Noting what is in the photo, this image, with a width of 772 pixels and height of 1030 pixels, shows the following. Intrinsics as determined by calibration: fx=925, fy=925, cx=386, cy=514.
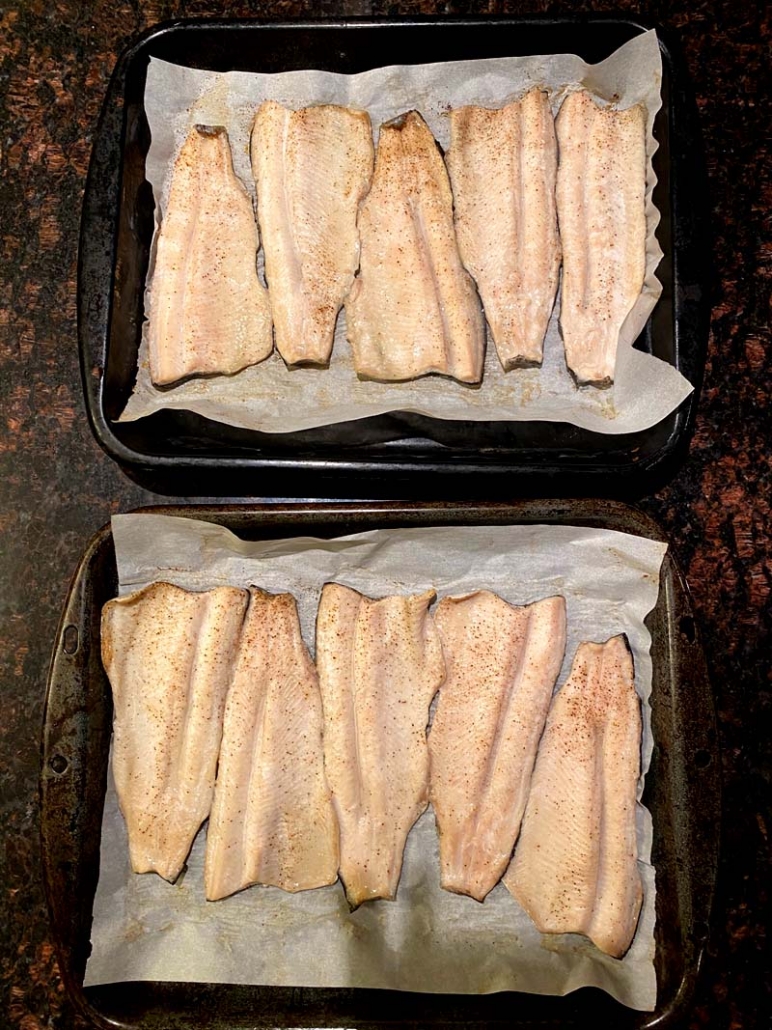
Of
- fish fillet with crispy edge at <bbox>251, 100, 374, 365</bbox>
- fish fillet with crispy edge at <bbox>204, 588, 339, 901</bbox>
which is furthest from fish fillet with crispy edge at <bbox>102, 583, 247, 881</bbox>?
fish fillet with crispy edge at <bbox>251, 100, 374, 365</bbox>

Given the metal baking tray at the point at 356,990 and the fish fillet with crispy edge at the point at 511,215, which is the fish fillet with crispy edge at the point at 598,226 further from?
the metal baking tray at the point at 356,990

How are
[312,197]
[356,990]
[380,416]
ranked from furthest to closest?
1. [312,197]
2. [380,416]
3. [356,990]

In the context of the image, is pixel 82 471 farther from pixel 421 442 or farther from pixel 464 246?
pixel 464 246

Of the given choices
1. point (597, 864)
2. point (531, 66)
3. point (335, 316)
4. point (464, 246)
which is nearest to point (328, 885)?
point (597, 864)

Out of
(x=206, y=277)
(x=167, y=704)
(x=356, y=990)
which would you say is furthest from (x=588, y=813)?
(x=206, y=277)

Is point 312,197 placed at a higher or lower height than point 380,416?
higher

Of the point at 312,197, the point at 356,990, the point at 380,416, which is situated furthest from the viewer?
the point at 312,197

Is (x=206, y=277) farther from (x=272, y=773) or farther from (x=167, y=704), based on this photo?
(x=272, y=773)
